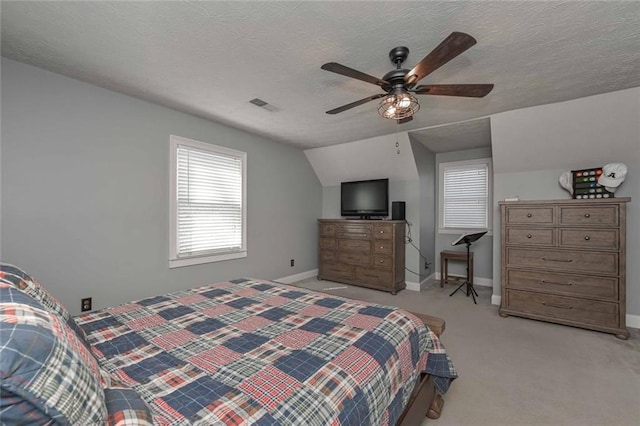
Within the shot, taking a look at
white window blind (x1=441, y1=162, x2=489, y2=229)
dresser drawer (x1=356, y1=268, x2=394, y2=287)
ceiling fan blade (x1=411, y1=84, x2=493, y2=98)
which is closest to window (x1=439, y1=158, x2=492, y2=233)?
white window blind (x1=441, y1=162, x2=489, y2=229)

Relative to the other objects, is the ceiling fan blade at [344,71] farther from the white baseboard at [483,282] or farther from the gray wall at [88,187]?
the white baseboard at [483,282]

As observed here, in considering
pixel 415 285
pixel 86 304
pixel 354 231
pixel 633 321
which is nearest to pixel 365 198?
pixel 354 231

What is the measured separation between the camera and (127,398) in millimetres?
842

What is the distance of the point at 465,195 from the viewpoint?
484 cm

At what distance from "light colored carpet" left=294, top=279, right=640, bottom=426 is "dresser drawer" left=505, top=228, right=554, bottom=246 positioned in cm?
93

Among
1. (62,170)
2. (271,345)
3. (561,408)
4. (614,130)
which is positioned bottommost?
(561,408)

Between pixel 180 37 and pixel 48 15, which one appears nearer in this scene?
pixel 48 15

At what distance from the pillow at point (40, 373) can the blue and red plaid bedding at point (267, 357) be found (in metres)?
0.25

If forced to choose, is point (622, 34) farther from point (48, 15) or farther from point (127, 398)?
point (48, 15)

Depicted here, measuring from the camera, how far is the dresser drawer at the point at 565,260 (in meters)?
2.89

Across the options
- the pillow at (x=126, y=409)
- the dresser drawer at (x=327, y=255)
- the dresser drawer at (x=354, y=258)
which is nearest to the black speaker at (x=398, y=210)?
the dresser drawer at (x=354, y=258)

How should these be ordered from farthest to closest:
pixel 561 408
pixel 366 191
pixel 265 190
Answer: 1. pixel 366 191
2. pixel 265 190
3. pixel 561 408

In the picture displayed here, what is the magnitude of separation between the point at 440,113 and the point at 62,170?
12.8 feet

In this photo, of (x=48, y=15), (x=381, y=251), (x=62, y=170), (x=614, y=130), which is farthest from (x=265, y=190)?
(x=614, y=130)
